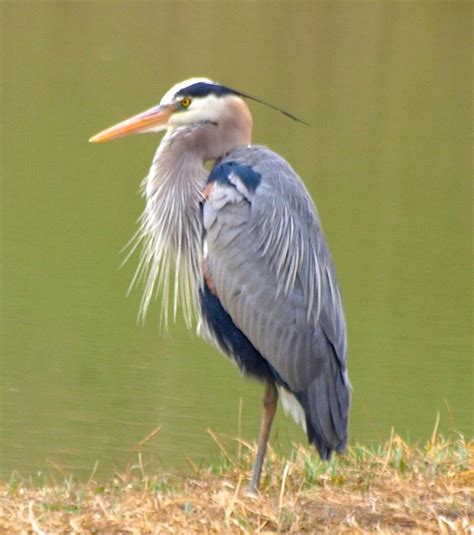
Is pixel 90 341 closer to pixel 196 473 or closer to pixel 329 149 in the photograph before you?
pixel 196 473

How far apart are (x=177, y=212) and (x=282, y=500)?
138 cm

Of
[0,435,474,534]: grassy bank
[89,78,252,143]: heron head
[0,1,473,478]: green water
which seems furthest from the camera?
[0,1,473,478]: green water

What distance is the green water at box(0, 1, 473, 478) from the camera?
6402 millimetres

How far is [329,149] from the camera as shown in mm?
12211

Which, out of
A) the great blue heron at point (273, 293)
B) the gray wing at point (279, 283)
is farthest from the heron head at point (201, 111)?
the gray wing at point (279, 283)

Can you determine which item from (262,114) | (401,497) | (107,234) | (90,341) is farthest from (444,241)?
(401,497)

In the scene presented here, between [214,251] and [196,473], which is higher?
[214,251]

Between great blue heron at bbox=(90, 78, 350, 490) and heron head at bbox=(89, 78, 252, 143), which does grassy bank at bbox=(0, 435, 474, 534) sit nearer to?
great blue heron at bbox=(90, 78, 350, 490)

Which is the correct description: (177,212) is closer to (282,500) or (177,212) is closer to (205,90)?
(205,90)

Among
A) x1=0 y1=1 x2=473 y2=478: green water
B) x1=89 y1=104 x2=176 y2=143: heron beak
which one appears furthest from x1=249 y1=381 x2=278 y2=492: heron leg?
x1=89 y1=104 x2=176 y2=143: heron beak

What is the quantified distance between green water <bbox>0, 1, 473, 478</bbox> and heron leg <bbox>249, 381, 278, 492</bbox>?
30.9 inches

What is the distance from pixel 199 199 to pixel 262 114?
8985 millimetres

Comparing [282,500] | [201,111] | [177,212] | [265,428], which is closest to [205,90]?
[201,111]

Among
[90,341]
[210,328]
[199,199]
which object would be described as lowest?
[90,341]
